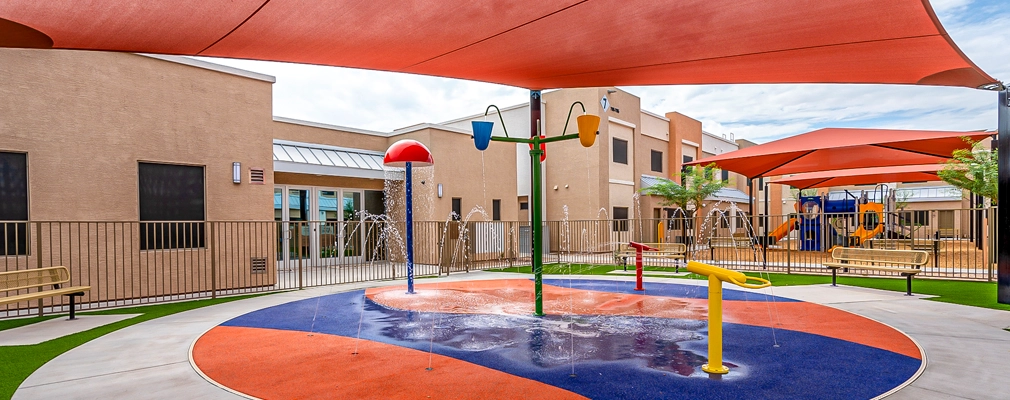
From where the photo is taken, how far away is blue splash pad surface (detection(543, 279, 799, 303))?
371 inches

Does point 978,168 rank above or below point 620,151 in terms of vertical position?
below

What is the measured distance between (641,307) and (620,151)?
754 inches

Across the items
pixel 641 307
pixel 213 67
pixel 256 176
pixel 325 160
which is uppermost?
pixel 213 67

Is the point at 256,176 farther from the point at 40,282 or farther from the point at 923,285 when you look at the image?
the point at 923,285

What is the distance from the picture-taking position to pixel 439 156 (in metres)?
18.3

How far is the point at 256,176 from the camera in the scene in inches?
486

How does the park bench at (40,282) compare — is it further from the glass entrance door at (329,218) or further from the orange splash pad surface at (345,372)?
the glass entrance door at (329,218)

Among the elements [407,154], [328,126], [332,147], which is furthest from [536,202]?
[328,126]

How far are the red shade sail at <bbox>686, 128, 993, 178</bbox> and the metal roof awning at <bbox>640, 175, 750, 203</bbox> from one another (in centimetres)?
1038

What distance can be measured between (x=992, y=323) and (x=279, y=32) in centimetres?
917

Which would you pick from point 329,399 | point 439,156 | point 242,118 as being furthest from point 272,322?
point 439,156

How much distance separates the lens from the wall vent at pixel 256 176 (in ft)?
40.2

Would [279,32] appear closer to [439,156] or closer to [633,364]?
[633,364]

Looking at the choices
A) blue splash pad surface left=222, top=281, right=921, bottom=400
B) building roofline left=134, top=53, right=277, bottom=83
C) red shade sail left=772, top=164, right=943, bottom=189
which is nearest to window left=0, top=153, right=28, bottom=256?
building roofline left=134, top=53, right=277, bottom=83
